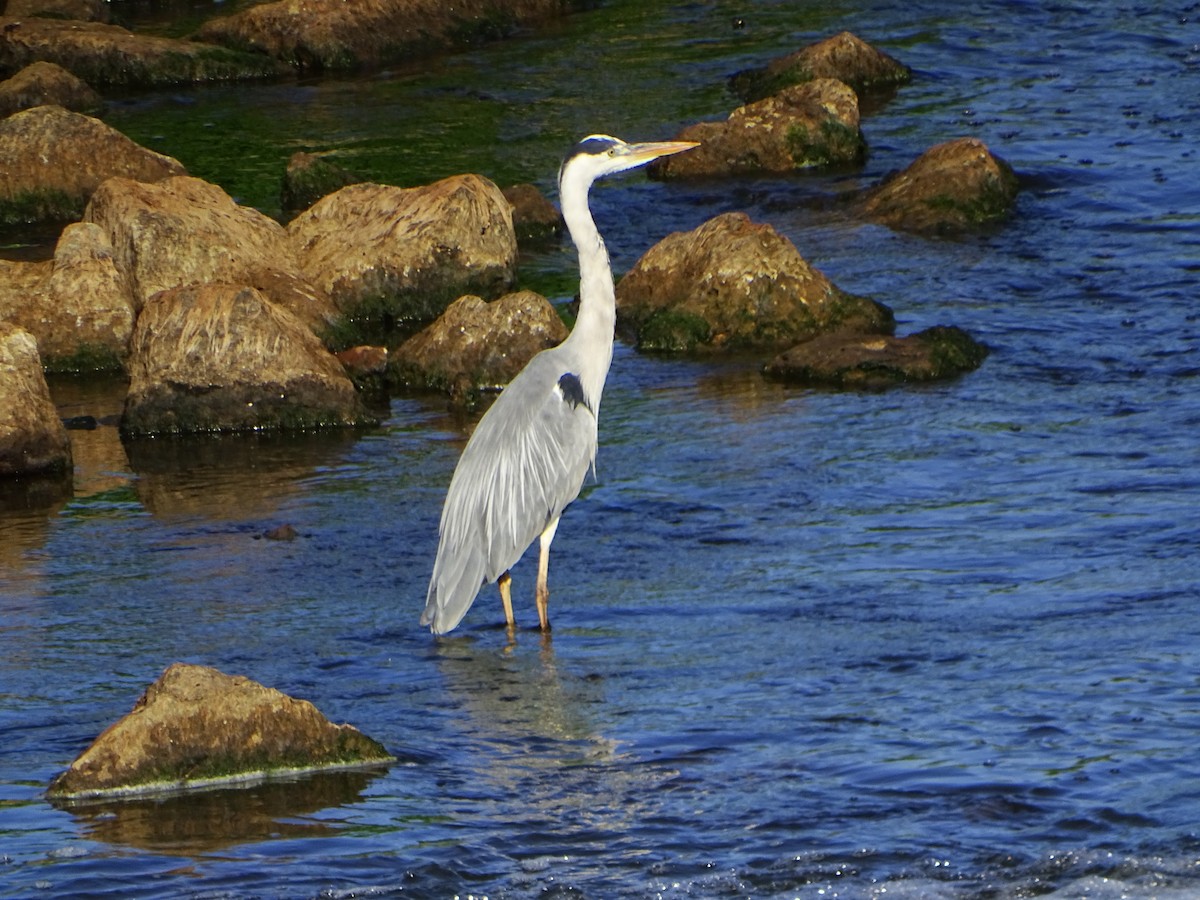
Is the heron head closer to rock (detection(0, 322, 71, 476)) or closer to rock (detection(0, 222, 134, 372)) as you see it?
rock (detection(0, 322, 71, 476))

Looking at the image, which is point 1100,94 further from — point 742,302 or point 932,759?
point 932,759

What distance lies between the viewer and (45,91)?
2128cm

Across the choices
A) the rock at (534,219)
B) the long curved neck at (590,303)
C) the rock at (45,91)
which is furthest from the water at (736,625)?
the rock at (45,91)

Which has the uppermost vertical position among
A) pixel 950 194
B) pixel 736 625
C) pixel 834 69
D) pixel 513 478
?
pixel 834 69

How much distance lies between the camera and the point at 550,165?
1833cm

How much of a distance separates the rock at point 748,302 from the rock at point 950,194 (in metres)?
2.50

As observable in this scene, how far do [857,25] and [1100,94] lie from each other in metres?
4.52

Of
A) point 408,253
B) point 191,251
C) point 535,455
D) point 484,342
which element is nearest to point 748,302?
point 484,342

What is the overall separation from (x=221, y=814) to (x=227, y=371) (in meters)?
5.53

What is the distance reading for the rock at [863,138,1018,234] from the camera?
50.3 feet

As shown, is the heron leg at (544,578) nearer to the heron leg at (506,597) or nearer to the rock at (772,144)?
the heron leg at (506,597)

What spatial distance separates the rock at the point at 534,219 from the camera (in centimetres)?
1596

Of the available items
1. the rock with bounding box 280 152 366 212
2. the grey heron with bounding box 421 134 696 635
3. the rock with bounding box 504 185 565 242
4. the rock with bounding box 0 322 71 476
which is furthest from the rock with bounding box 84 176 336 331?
the grey heron with bounding box 421 134 696 635

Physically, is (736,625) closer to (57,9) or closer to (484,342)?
(484,342)
